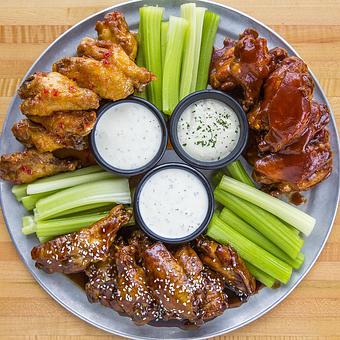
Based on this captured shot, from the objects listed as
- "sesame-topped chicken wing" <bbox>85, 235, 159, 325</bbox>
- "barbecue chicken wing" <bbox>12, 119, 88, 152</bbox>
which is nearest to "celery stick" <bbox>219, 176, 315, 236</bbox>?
"sesame-topped chicken wing" <bbox>85, 235, 159, 325</bbox>

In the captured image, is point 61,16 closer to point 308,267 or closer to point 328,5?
point 328,5

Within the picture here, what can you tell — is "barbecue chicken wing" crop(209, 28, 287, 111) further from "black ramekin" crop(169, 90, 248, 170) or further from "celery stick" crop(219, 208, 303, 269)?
"celery stick" crop(219, 208, 303, 269)

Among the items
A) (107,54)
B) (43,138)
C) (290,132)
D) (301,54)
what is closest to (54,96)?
(43,138)

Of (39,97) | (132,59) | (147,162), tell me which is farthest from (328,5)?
(39,97)

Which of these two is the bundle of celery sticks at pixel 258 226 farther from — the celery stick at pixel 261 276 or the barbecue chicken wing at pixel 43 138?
the barbecue chicken wing at pixel 43 138

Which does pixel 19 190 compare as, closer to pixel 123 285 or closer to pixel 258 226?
pixel 123 285

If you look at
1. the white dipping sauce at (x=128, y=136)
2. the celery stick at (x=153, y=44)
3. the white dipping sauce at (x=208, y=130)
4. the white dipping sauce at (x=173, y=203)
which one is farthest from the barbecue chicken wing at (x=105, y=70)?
the white dipping sauce at (x=173, y=203)
